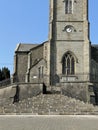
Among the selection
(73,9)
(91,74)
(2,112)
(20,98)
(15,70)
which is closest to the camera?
(2,112)

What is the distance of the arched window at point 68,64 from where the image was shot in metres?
52.3

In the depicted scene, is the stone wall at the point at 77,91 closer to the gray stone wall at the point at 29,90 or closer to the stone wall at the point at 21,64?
the gray stone wall at the point at 29,90

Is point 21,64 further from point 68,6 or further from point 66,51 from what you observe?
point 68,6

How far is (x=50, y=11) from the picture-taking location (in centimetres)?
5484

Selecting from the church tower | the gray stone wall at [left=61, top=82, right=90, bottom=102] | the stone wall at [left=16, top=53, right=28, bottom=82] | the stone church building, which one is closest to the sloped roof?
the stone wall at [left=16, top=53, right=28, bottom=82]

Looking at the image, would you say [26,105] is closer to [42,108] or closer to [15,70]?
[42,108]

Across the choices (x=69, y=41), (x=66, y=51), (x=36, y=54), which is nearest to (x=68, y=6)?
(x=69, y=41)

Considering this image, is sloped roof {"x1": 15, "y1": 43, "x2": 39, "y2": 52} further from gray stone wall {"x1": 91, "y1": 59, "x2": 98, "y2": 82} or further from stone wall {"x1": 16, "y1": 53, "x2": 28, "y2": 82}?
gray stone wall {"x1": 91, "y1": 59, "x2": 98, "y2": 82}

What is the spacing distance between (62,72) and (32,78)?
4605 millimetres

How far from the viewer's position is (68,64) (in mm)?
52688

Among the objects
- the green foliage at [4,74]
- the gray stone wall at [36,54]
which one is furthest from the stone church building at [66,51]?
the green foliage at [4,74]

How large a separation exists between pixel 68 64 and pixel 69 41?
351 cm

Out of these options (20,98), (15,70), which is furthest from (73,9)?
(20,98)
